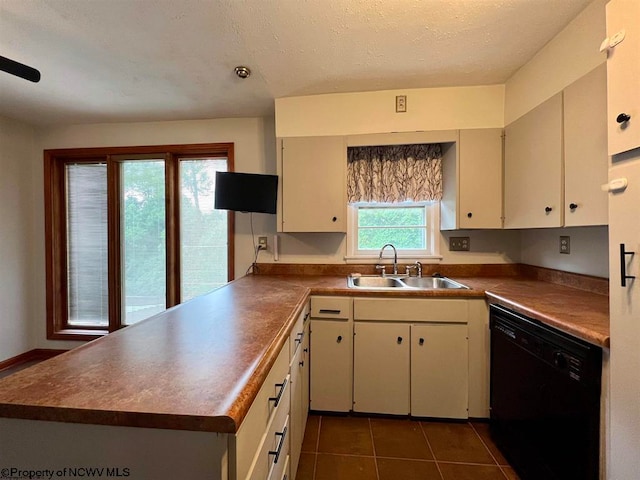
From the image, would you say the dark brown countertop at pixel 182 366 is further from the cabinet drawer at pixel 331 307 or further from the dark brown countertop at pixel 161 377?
the cabinet drawer at pixel 331 307

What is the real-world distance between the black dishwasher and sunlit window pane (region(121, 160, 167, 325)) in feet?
9.51

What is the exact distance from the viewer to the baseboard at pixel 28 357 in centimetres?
266

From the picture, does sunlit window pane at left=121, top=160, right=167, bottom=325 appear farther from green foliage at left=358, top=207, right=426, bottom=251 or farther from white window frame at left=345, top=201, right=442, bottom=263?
green foliage at left=358, top=207, right=426, bottom=251

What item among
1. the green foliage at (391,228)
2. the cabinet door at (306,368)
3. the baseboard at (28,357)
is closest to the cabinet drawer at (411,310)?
the cabinet door at (306,368)

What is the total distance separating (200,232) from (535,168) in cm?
278

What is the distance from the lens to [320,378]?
6.46 feet

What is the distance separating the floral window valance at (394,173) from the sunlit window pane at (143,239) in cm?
194

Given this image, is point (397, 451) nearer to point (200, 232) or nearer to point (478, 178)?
point (478, 178)

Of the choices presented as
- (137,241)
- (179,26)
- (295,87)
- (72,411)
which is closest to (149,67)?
(179,26)

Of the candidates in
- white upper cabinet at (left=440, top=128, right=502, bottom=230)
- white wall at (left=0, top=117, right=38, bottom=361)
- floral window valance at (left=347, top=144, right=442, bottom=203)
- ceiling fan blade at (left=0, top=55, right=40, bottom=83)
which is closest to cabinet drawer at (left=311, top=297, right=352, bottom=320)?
floral window valance at (left=347, top=144, right=442, bottom=203)

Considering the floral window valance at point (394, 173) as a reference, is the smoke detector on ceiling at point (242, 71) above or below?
above

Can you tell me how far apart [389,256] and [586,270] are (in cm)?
130

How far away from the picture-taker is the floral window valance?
2412 millimetres

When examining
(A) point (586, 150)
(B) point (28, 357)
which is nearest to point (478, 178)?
(A) point (586, 150)
